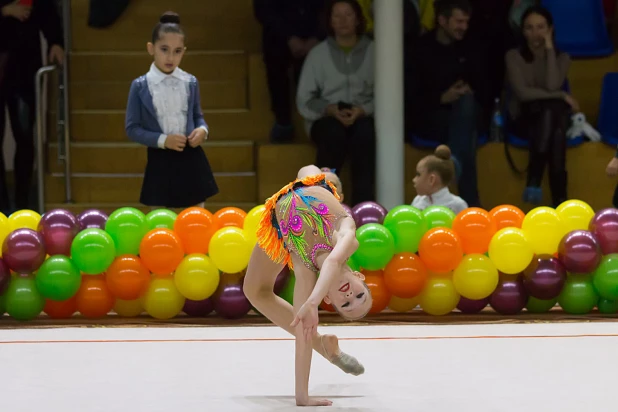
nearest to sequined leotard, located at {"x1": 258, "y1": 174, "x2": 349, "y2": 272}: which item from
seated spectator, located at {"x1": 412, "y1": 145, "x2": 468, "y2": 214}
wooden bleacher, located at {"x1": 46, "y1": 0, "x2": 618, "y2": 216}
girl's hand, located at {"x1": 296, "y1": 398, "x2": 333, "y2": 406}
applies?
girl's hand, located at {"x1": 296, "y1": 398, "x2": 333, "y2": 406}

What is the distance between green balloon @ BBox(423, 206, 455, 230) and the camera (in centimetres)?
536

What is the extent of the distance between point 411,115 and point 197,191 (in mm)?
2255

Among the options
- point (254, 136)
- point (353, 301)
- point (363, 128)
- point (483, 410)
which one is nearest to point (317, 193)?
point (353, 301)

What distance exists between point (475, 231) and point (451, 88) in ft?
7.38

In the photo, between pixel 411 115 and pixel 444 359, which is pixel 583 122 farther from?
pixel 444 359

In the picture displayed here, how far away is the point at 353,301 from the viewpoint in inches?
133

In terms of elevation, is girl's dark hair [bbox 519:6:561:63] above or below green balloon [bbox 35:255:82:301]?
above

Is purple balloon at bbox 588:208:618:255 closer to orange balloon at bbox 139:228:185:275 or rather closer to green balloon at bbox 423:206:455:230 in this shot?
green balloon at bbox 423:206:455:230

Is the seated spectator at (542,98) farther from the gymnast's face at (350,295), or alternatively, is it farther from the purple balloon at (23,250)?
the gymnast's face at (350,295)

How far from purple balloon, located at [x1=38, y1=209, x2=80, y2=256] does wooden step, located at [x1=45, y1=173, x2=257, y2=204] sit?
2.55 metres

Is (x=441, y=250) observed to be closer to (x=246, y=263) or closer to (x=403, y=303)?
(x=403, y=303)

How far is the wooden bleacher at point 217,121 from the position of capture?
757cm

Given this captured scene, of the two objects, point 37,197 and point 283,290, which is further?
point 37,197

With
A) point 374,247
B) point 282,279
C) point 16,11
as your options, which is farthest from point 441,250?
point 16,11
